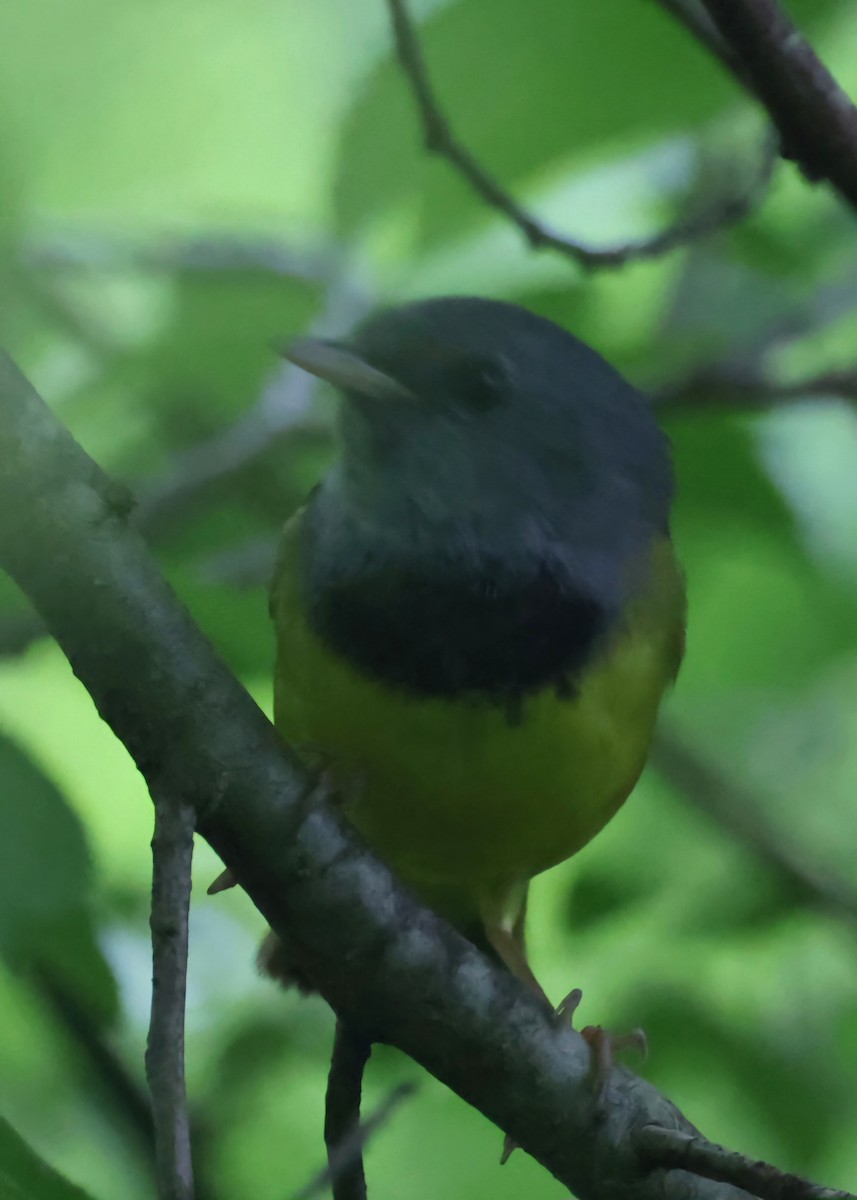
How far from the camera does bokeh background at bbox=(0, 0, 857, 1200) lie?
7.13 ft

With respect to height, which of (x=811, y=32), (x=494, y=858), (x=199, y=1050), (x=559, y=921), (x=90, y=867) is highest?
(x=811, y=32)

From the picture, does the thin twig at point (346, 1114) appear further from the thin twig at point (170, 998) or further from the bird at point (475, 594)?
the thin twig at point (170, 998)

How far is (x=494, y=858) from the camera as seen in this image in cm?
211

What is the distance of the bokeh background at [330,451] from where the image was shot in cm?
217

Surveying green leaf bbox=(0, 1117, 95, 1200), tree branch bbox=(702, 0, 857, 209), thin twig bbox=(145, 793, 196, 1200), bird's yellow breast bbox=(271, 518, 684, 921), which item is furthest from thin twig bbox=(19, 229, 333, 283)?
green leaf bbox=(0, 1117, 95, 1200)

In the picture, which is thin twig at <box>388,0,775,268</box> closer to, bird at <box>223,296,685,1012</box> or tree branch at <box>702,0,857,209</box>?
bird at <box>223,296,685,1012</box>

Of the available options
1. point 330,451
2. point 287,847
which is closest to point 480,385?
point 287,847

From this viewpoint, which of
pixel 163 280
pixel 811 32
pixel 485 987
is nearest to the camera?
pixel 485 987

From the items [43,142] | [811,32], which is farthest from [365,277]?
[43,142]

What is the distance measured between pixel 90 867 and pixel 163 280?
7.11 ft

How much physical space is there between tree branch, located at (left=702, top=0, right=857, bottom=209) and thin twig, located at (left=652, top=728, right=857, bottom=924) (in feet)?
4.82

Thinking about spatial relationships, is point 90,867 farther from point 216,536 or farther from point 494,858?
point 216,536

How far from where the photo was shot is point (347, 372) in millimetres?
2008

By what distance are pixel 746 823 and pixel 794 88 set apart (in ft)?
5.36
